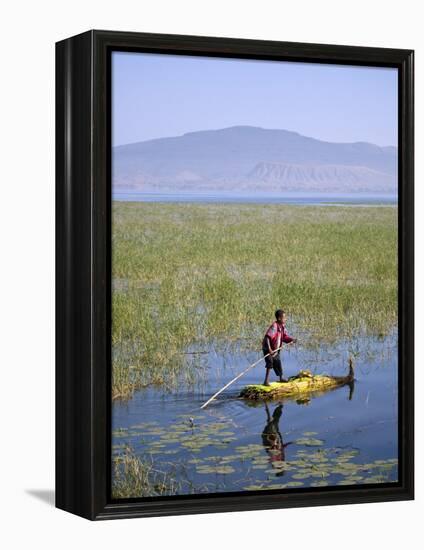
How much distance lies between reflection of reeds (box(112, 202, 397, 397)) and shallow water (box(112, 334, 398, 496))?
0.14m

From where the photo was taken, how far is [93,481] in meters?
10.2

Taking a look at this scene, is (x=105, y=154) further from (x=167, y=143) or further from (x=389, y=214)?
(x=389, y=214)

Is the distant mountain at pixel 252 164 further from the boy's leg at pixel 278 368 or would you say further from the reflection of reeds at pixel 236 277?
the boy's leg at pixel 278 368

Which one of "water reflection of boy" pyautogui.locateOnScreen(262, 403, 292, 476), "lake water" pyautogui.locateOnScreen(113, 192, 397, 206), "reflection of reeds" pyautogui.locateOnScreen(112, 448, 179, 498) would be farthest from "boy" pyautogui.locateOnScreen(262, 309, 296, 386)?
"reflection of reeds" pyautogui.locateOnScreen(112, 448, 179, 498)

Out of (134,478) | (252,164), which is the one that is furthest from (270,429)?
(252,164)

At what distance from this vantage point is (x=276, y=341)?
1080 cm

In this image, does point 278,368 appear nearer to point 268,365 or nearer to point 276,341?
point 268,365

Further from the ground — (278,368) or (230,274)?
(230,274)

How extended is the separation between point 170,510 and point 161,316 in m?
1.20

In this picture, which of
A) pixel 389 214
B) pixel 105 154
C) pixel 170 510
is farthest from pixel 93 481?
pixel 389 214

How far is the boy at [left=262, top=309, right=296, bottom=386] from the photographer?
35.3 feet

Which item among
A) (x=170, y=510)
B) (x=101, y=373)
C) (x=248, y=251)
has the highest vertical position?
(x=248, y=251)

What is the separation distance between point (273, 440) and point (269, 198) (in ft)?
5.08

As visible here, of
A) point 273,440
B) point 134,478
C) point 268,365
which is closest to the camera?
point 134,478
